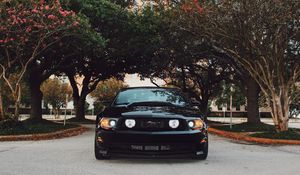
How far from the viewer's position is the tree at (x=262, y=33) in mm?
13438

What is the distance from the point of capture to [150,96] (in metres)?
9.17

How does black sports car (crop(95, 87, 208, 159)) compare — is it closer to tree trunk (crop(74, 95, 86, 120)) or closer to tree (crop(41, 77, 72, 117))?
tree trunk (crop(74, 95, 86, 120))

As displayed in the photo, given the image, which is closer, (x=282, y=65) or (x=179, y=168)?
(x=179, y=168)

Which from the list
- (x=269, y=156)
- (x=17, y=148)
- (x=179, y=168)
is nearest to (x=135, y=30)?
→ (x=17, y=148)

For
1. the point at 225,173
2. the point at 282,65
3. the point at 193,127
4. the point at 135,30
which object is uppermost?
the point at 135,30

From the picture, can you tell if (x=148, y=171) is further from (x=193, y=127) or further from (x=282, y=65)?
(x=282, y=65)

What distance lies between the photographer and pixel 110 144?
24.8 ft

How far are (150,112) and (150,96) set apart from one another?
146 cm

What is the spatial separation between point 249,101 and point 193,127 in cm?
1464

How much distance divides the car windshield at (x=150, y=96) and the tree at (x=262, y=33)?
210 inches

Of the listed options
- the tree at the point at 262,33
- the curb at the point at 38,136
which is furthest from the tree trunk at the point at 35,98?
the tree at the point at 262,33

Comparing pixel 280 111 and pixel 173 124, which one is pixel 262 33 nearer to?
pixel 280 111

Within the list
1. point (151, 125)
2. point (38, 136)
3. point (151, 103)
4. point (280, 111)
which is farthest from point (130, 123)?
point (280, 111)

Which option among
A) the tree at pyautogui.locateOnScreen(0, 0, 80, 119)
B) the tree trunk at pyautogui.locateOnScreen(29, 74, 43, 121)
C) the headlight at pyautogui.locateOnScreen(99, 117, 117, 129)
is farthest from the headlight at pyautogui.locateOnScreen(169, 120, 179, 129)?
the tree trunk at pyautogui.locateOnScreen(29, 74, 43, 121)
